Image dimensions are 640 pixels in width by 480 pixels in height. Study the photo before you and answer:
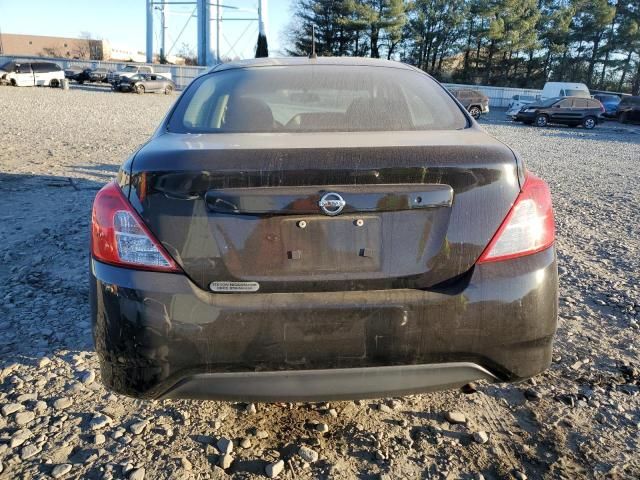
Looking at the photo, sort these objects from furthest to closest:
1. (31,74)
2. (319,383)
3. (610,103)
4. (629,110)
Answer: (31,74) → (610,103) → (629,110) → (319,383)

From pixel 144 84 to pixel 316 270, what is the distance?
36.8 metres

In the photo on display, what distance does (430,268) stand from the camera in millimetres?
1870

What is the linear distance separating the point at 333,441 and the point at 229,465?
45 cm

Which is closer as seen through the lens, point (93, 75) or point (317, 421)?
point (317, 421)

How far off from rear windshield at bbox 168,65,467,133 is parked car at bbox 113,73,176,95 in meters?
34.7

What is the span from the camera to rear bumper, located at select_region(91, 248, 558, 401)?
5.99 ft

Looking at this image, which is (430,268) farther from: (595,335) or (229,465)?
(595,335)

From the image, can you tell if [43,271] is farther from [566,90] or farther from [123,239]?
[566,90]

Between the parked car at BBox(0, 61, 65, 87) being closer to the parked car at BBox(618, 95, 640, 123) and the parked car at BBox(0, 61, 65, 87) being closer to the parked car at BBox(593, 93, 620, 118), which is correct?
the parked car at BBox(618, 95, 640, 123)

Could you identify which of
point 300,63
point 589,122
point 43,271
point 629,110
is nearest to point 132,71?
point 589,122

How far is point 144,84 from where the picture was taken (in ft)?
115

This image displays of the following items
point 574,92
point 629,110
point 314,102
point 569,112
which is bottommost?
point 569,112

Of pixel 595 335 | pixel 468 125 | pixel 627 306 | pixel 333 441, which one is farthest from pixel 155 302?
pixel 627 306

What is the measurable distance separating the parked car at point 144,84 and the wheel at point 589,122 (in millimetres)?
26680
